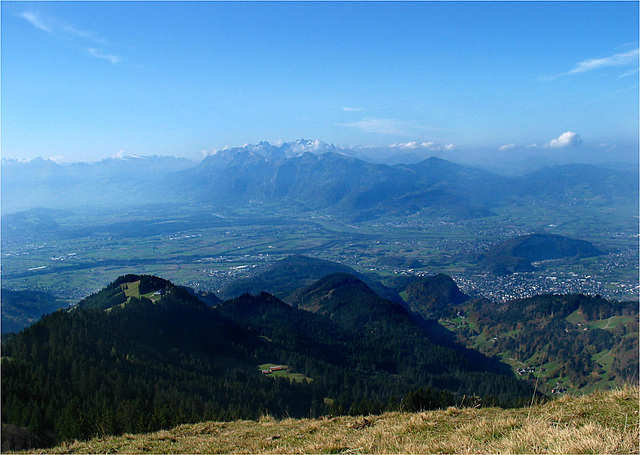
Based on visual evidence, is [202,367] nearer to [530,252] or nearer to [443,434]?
[443,434]

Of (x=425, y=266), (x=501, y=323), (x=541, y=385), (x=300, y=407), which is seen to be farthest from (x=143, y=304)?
(x=425, y=266)

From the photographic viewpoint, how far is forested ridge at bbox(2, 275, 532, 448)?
76.8ft

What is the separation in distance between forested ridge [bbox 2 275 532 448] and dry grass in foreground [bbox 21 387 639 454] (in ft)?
15.5

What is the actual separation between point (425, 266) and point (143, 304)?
13746cm

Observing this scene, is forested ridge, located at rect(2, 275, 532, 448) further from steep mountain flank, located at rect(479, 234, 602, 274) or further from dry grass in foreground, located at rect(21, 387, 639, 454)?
steep mountain flank, located at rect(479, 234, 602, 274)

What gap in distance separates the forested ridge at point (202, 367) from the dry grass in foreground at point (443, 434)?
471 centimetres

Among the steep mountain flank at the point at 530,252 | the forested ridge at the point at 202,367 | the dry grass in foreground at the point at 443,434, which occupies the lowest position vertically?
the steep mountain flank at the point at 530,252

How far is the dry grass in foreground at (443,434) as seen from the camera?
21.3ft

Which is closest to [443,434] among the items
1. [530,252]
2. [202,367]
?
[202,367]

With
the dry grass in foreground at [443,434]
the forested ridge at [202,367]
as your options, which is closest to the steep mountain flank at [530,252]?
the forested ridge at [202,367]

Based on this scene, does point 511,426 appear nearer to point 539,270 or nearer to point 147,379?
point 147,379

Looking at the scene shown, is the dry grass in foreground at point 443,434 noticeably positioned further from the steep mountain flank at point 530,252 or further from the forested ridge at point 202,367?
the steep mountain flank at point 530,252

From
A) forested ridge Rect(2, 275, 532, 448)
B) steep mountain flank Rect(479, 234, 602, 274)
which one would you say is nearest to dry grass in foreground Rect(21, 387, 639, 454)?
forested ridge Rect(2, 275, 532, 448)

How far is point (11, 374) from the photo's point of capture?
100 feet
